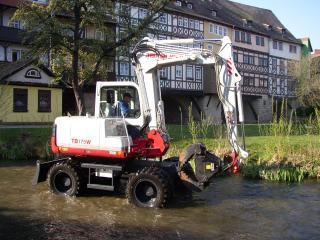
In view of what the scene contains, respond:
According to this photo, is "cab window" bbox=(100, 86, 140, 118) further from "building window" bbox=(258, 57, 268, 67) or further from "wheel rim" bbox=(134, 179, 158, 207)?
"building window" bbox=(258, 57, 268, 67)

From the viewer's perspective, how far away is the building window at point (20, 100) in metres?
38.5

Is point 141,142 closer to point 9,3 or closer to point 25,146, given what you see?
point 25,146

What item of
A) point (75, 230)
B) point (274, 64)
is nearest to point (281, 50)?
point (274, 64)

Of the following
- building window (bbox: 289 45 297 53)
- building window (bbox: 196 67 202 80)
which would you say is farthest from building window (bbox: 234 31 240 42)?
building window (bbox: 289 45 297 53)

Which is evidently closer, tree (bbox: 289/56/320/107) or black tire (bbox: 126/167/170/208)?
black tire (bbox: 126/167/170/208)

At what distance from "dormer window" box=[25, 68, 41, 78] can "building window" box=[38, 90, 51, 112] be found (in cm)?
138

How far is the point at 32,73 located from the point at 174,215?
3136 cm

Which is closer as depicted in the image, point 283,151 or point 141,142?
point 141,142

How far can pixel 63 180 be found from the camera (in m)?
12.5

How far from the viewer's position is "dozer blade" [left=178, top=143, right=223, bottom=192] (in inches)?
440

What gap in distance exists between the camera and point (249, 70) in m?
65.4

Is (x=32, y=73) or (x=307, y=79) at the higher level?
(x=307, y=79)

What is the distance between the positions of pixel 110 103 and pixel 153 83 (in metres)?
1.17

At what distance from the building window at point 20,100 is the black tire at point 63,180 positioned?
27.4m
